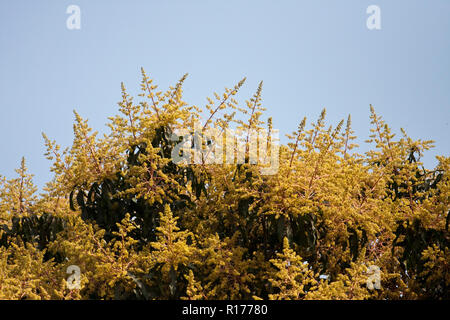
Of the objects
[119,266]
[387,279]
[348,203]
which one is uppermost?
[348,203]

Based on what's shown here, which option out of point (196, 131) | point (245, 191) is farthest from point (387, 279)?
point (196, 131)

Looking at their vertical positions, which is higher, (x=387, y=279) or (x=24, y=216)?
(x=24, y=216)

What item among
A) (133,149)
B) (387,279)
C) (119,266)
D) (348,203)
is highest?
(133,149)

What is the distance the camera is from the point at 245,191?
624cm

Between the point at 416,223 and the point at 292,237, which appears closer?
the point at 292,237

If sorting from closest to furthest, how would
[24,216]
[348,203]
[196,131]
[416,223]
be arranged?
[348,203] < [416,223] < [196,131] < [24,216]

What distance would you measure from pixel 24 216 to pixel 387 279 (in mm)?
5321
